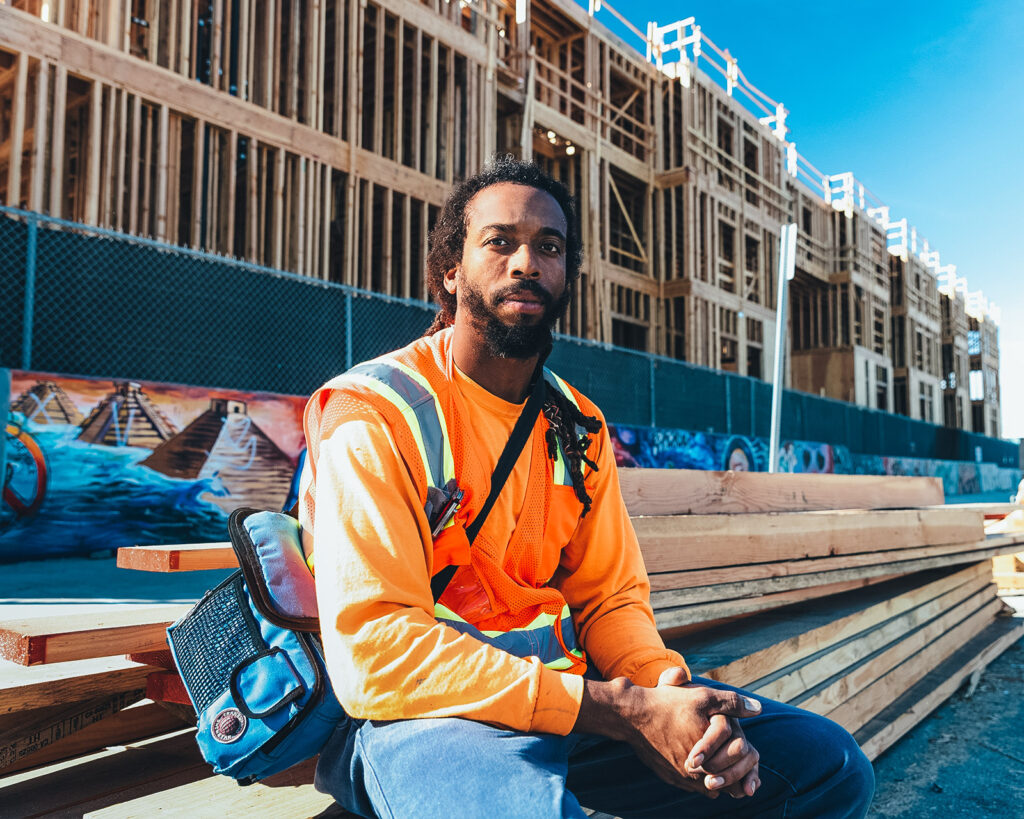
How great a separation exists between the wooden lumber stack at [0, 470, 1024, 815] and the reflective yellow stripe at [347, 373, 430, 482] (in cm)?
87

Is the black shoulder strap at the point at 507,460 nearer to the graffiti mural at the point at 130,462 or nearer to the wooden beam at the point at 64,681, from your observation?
the wooden beam at the point at 64,681

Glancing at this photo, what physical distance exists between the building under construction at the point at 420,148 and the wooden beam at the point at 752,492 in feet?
5.78

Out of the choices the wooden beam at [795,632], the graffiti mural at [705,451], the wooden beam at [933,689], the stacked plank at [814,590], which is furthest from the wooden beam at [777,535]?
the graffiti mural at [705,451]

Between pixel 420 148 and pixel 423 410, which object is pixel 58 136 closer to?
pixel 420 148

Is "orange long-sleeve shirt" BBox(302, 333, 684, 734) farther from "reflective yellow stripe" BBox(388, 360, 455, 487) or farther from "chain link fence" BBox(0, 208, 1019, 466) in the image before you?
"chain link fence" BBox(0, 208, 1019, 466)

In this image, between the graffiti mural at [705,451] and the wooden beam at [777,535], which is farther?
the graffiti mural at [705,451]

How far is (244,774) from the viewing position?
147 centimetres

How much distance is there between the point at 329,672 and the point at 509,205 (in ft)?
4.10

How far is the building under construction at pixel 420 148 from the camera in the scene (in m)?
10.5

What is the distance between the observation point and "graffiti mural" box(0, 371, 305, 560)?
697cm

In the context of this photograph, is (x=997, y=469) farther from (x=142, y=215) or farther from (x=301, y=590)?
(x=301, y=590)

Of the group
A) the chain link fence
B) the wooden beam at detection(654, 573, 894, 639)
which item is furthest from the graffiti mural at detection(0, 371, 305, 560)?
the wooden beam at detection(654, 573, 894, 639)

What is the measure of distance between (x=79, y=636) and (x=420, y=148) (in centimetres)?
1380

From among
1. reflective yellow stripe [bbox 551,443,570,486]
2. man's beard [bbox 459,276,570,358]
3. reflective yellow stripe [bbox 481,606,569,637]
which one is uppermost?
man's beard [bbox 459,276,570,358]
